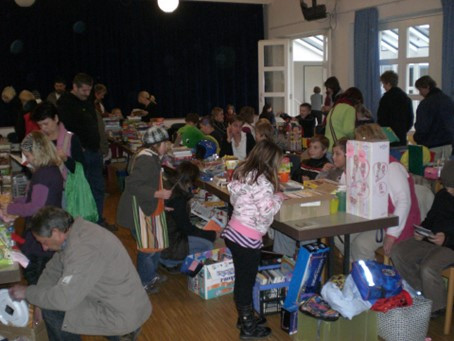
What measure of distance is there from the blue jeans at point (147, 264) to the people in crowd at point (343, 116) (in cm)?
245

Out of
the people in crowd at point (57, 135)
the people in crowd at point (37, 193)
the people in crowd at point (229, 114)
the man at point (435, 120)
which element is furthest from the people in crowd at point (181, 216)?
the people in crowd at point (229, 114)

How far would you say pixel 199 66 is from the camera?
1051 cm

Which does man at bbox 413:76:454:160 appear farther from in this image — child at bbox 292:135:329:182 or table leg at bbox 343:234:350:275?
table leg at bbox 343:234:350:275

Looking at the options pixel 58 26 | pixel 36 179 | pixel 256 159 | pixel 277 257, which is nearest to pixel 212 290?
pixel 277 257

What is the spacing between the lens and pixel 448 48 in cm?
635

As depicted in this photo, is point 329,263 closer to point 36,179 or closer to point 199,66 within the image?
point 36,179

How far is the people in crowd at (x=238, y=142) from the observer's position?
541 centimetres

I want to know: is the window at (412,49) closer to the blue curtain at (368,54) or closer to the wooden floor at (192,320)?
the blue curtain at (368,54)

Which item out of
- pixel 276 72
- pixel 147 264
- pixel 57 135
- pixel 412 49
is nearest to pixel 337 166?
pixel 147 264

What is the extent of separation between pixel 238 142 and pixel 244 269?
102 inches

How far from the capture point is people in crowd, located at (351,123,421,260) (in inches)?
126

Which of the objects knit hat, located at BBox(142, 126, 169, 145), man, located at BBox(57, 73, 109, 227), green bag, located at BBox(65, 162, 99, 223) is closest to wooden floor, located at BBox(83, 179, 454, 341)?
green bag, located at BBox(65, 162, 99, 223)

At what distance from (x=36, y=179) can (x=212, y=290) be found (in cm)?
146

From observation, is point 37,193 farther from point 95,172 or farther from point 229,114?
point 229,114
